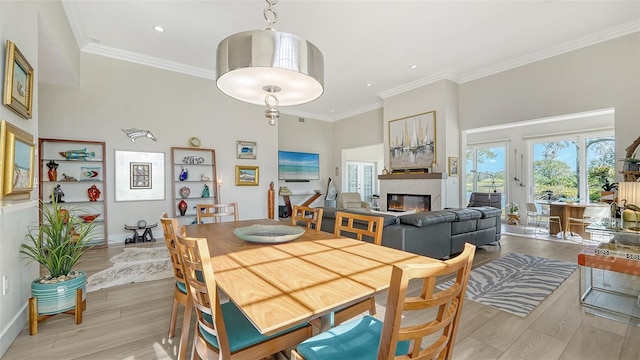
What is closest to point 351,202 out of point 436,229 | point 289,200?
point 289,200

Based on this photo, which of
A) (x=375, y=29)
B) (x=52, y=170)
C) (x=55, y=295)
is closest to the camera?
(x=55, y=295)

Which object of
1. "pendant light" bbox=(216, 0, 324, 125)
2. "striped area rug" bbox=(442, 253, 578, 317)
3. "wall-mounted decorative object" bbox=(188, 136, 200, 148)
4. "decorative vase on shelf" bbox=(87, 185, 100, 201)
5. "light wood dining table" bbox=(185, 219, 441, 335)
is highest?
"wall-mounted decorative object" bbox=(188, 136, 200, 148)

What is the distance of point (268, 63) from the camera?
1.39 metres

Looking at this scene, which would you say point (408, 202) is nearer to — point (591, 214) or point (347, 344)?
point (591, 214)

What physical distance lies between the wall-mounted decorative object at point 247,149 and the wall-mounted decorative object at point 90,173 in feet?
7.88

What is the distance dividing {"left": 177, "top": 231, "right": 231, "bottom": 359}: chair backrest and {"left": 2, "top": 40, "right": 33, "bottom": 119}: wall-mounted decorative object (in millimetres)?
1873

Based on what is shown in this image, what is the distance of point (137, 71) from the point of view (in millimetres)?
4863

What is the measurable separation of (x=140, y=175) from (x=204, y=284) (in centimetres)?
476

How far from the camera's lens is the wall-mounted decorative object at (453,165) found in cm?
573

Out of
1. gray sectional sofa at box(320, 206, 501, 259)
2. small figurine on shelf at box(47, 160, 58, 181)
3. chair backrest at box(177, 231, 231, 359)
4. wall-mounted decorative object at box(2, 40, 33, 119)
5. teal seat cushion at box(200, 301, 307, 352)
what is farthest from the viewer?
small figurine on shelf at box(47, 160, 58, 181)

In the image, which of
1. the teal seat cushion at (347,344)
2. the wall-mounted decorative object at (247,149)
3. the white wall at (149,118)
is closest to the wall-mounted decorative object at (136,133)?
the white wall at (149,118)

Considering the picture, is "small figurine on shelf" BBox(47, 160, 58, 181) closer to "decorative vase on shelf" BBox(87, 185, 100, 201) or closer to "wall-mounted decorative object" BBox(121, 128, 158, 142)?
"decorative vase on shelf" BBox(87, 185, 100, 201)

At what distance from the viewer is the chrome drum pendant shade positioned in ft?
4.56

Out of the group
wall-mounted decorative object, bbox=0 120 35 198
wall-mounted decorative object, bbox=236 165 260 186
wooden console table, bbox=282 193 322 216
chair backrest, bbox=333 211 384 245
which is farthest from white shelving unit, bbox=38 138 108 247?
chair backrest, bbox=333 211 384 245
